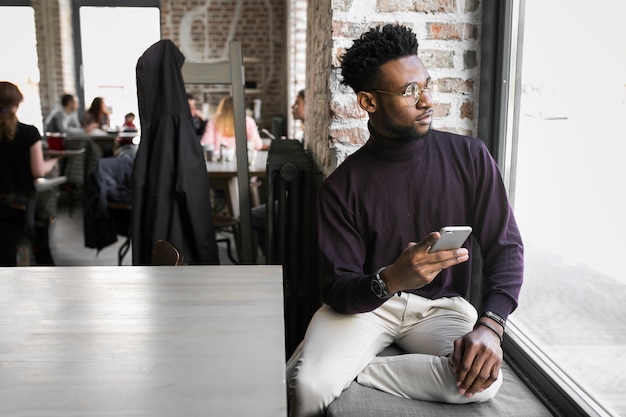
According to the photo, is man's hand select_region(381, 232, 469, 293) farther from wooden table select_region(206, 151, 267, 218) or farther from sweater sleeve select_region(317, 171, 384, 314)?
wooden table select_region(206, 151, 267, 218)

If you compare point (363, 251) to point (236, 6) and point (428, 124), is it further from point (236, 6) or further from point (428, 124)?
point (236, 6)

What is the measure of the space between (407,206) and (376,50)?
1.45 feet

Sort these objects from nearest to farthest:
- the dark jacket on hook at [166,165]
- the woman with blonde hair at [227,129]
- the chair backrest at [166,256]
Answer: the chair backrest at [166,256] < the dark jacket on hook at [166,165] < the woman with blonde hair at [227,129]

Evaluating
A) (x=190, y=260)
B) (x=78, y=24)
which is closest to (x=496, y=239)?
(x=190, y=260)

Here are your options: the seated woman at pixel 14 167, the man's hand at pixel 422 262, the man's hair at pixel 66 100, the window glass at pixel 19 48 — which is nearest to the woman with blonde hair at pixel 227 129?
the seated woman at pixel 14 167

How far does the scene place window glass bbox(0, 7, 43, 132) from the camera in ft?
28.3

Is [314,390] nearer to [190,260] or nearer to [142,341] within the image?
[142,341]

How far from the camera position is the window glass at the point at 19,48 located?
8.63 metres

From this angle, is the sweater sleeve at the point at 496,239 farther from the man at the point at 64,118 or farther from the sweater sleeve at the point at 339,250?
the man at the point at 64,118

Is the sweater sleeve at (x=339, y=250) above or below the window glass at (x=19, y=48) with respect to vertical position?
below

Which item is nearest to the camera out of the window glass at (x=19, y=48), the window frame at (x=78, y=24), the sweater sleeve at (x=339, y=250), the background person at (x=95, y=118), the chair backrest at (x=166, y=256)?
the sweater sleeve at (x=339, y=250)

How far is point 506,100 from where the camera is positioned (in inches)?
78.6

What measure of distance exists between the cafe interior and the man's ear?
0.37 meters

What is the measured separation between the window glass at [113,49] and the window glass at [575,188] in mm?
8036
